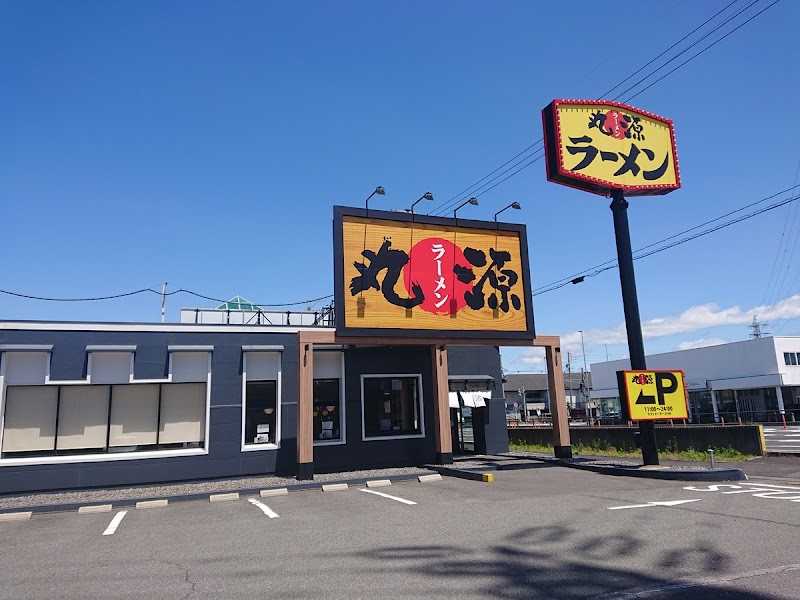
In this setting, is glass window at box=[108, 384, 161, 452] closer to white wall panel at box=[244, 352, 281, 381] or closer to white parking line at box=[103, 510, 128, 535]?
white wall panel at box=[244, 352, 281, 381]

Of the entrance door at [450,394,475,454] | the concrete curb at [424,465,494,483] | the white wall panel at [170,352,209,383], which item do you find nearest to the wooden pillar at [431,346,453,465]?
the concrete curb at [424,465,494,483]

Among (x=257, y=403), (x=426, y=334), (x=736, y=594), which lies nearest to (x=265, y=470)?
(x=257, y=403)

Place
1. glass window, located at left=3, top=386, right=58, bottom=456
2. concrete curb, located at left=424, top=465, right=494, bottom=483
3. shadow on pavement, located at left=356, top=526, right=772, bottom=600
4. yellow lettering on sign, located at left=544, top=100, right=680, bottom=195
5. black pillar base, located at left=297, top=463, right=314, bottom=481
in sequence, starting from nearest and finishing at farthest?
1. shadow on pavement, located at left=356, top=526, right=772, bottom=600
2. concrete curb, located at left=424, top=465, right=494, bottom=483
3. glass window, located at left=3, top=386, right=58, bottom=456
4. black pillar base, located at left=297, top=463, right=314, bottom=481
5. yellow lettering on sign, located at left=544, top=100, right=680, bottom=195

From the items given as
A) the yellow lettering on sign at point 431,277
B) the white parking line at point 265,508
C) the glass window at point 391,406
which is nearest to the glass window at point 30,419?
the white parking line at point 265,508

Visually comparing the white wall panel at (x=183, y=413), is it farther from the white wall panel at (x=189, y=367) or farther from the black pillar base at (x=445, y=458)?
the black pillar base at (x=445, y=458)

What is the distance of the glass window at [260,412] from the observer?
1686 centimetres

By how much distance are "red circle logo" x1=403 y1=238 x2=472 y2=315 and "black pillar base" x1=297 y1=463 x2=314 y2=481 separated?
18.7ft

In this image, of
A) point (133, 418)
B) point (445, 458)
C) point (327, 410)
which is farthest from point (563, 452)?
point (133, 418)

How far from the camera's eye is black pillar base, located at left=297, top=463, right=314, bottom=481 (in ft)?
49.2

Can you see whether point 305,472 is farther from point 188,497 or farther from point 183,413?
point 183,413

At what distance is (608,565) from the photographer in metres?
6.30

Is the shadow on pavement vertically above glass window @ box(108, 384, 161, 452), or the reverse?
glass window @ box(108, 384, 161, 452)

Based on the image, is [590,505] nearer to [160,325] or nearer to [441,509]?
[441,509]

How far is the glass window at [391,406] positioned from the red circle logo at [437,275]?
3.17 m
